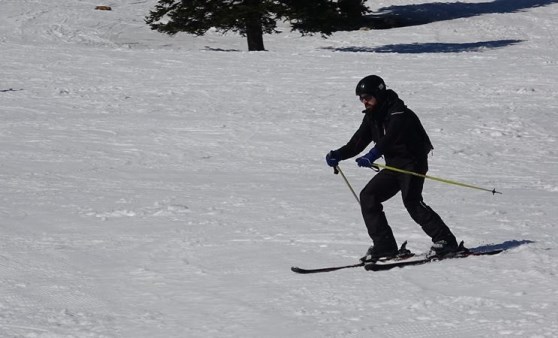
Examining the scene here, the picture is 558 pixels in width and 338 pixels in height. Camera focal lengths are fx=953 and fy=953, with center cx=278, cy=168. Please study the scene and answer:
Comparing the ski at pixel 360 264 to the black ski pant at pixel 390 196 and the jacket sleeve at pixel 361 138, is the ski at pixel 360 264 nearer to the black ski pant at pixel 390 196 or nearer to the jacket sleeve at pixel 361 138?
the black ski pant at pixel 390 196

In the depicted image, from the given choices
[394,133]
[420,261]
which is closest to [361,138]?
[394,133]

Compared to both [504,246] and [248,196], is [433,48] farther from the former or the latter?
[504,246]

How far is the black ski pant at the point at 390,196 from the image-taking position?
775 centimetres

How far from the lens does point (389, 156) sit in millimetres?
7750

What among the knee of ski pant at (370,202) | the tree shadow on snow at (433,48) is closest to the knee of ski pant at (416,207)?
the knee of ski pant at (370,202)

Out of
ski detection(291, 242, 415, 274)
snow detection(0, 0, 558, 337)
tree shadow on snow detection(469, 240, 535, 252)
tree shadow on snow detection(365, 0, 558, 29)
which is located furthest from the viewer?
tree shadow on snow detection(365, 0, 558, 29)

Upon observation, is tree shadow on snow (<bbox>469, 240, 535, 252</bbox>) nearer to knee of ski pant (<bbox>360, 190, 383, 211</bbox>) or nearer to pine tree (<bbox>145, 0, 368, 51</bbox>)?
knee of ski pant (<bbox>360, 190, 383, 211</bbox>)

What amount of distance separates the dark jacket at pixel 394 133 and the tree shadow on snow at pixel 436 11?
31.3m

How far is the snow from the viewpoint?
677 cm

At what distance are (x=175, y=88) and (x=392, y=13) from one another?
938 inches

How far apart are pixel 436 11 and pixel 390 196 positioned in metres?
34.9

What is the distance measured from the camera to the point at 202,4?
29.6 m

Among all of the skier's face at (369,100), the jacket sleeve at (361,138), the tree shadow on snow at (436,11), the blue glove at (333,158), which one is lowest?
the blue glove at (333,158)

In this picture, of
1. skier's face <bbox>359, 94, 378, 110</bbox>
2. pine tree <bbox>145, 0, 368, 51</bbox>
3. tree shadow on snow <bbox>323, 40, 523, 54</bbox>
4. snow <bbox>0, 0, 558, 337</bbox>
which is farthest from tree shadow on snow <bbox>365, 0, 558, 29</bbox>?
skier's face <bbox>359, 94, 378, 110</bbox>
